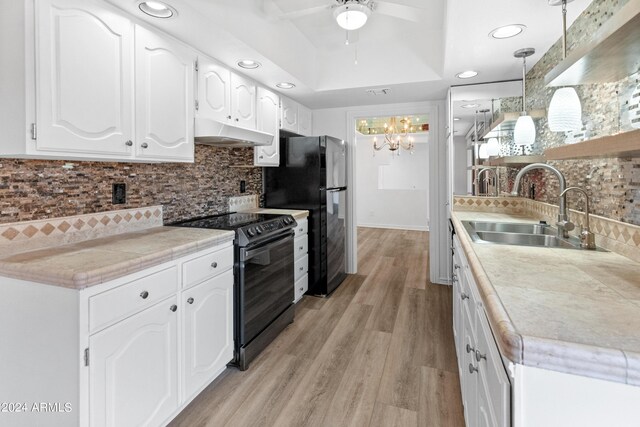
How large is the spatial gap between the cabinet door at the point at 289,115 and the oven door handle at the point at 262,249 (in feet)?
4.46

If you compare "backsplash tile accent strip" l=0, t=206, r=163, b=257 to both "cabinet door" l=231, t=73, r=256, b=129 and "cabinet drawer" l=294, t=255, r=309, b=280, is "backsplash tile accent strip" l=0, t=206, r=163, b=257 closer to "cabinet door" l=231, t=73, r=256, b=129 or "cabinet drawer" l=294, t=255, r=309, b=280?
"cabinet door" l=231, t=73, r=256, b=129

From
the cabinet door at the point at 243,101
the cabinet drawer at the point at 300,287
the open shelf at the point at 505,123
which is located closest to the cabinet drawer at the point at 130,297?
the cabinet door at the point at 243,101

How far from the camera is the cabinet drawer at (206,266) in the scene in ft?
5.57

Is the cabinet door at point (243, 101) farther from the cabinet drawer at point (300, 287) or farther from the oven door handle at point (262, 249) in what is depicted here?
the cabinet drawer at point (300, 287)

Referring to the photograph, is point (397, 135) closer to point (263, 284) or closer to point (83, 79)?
point (263, 284)

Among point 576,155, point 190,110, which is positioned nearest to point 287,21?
point 190,110

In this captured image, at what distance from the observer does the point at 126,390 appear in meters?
1.36

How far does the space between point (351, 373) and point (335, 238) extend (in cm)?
178

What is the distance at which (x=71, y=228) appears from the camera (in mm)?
1722

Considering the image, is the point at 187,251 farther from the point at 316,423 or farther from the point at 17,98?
the point at 316,423

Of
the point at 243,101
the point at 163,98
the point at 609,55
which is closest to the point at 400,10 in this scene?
the point at 609,55

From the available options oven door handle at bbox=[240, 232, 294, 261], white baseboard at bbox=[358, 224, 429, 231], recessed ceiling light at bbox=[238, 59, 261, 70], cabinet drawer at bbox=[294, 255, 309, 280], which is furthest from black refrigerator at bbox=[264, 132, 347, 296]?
white baseboard at bbox=[358, 224, 429, 231]

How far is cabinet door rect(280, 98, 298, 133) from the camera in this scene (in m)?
3.49

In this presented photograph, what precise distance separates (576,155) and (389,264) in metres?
3.74
